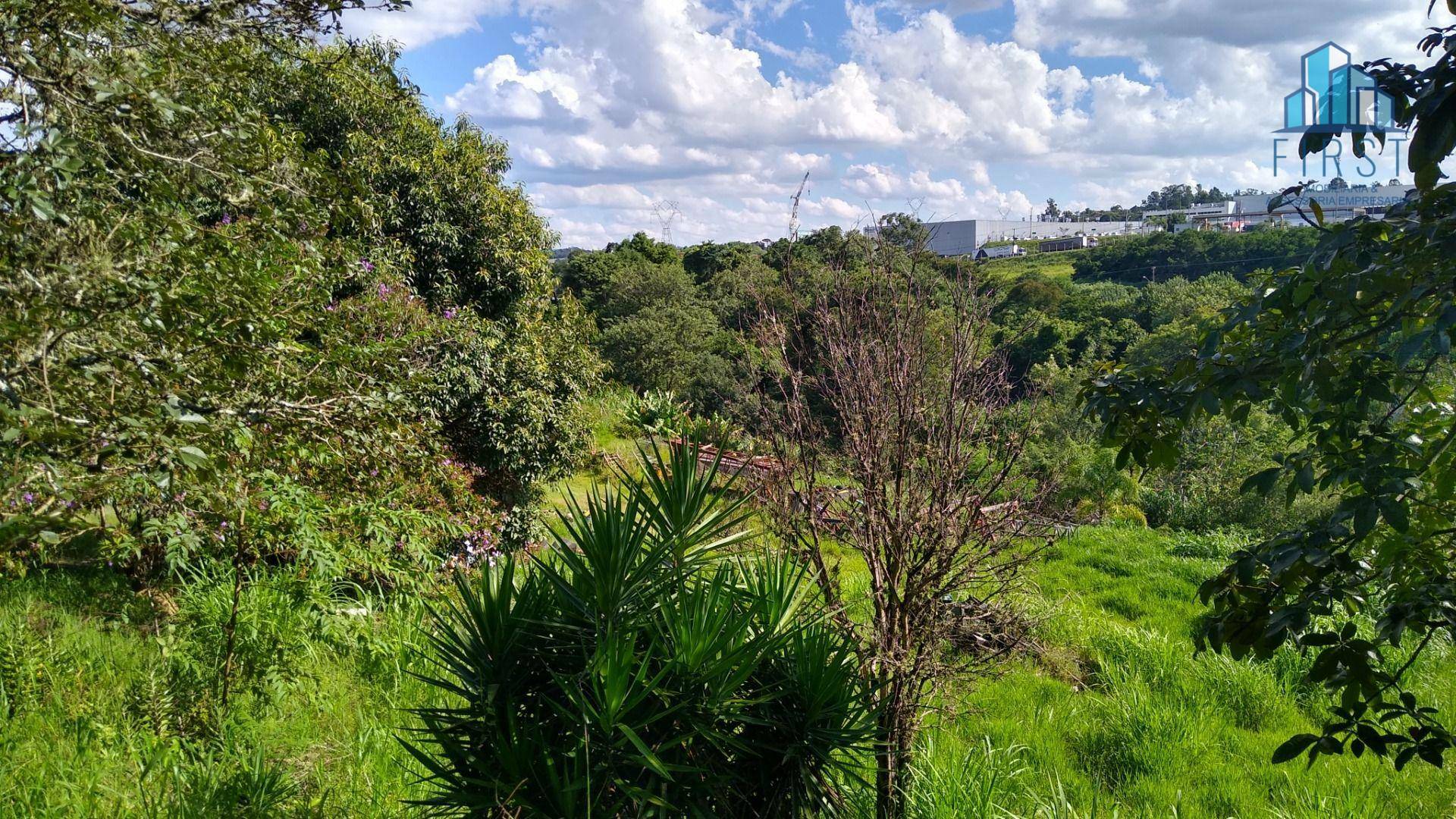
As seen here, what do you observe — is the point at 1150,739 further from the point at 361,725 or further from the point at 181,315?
the point at 181,315

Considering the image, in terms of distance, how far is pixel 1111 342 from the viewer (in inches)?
1308

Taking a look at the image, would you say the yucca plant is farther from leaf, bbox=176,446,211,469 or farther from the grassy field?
leaf, bbox=176,446,211,469

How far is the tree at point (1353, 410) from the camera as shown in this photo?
5.54 ft

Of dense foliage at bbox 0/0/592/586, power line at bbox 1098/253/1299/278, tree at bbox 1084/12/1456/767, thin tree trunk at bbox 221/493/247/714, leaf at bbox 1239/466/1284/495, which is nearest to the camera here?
tree at bbox 1084/12/1456/767

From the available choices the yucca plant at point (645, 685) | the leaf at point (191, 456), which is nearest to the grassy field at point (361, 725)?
the yucca plant at point (645, 685)

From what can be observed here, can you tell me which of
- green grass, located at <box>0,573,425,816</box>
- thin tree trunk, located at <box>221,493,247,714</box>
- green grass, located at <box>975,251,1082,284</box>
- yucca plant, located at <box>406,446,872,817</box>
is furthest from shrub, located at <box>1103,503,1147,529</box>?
green grass, located at <box>975,251,1082,284</box>

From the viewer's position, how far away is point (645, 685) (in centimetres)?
206

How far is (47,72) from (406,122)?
6.90 metres

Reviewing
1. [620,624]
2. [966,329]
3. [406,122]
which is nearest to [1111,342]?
[406,122]

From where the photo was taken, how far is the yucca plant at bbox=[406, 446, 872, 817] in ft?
6.81

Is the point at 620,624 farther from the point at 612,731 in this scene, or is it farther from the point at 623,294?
the point at 623,294

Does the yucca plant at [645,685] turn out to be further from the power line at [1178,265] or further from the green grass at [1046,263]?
the green grass at [1046,263]

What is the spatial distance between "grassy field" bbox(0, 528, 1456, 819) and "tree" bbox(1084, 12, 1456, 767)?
1557 millimetres

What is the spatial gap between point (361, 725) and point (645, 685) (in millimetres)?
2608
